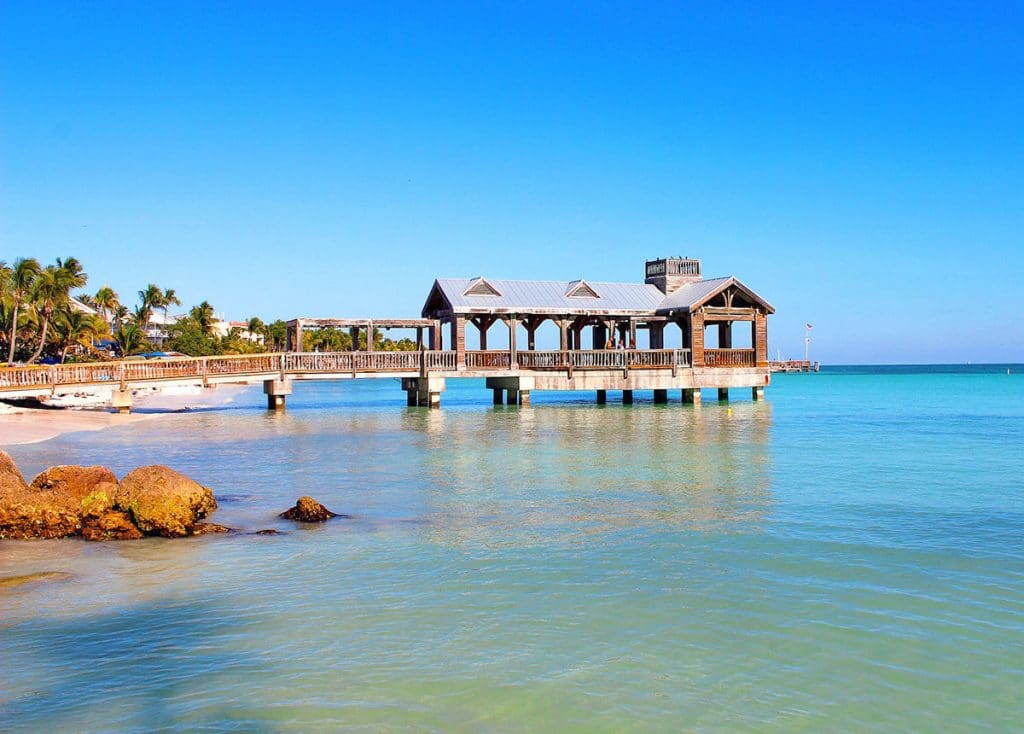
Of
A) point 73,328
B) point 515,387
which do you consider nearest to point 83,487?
point 515,387

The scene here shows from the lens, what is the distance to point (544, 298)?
38.6 meters

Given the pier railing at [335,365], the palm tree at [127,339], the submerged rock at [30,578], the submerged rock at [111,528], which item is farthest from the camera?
the palm tree at [127,339]

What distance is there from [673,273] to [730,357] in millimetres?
5389

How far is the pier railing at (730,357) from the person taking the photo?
130ft

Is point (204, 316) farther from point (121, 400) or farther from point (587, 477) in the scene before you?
point (587, 477)

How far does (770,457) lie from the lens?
65.8 feet

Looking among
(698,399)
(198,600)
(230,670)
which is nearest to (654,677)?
(230,670)

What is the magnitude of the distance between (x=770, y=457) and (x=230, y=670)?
617 inches

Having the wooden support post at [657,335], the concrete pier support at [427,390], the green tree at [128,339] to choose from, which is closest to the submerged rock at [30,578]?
the concrete pier support at [427,390]

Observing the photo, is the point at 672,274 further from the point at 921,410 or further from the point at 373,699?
the point at 373,699

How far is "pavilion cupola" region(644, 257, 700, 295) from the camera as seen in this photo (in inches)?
1679

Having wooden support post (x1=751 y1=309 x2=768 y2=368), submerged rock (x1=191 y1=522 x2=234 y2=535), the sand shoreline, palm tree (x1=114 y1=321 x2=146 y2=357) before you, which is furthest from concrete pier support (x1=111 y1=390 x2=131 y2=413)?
palm tree (x1=114 y1=321 x2=146 y2=357)

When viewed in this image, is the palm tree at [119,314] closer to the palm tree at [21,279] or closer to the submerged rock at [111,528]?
the palm tree at [21,279]

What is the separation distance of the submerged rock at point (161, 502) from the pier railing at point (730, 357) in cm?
3104
